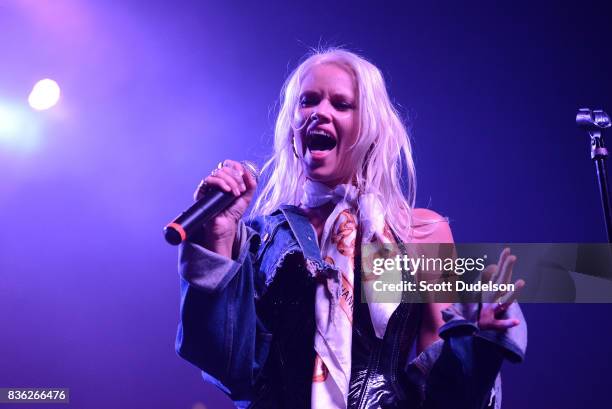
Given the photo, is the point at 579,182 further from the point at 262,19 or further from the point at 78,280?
the point at 78,280

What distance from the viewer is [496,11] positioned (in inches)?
78.9

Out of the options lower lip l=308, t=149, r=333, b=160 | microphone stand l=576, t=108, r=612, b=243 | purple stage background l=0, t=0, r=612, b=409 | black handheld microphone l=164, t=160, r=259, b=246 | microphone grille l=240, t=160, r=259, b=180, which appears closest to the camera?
A: black handheld microphone l=164, t=160, r=259, b=246

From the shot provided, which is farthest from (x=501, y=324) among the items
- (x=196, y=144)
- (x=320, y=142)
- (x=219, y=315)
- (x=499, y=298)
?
(x=196, y=144)

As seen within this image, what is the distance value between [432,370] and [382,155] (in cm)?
48

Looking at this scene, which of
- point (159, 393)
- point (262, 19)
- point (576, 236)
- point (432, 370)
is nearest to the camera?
point (432, 370)

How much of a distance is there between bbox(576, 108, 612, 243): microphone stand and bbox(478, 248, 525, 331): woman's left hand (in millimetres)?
761

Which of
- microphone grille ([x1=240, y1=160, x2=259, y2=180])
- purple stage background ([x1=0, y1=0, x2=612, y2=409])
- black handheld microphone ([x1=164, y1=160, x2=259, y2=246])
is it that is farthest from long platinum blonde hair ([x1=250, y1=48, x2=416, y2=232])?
purple stage background ([x1=0, y1=0, x2=612, y2=409])

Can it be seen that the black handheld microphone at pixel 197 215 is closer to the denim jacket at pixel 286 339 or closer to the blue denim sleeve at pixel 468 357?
the denim jacket at pixel 286 339

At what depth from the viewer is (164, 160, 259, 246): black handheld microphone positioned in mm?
716

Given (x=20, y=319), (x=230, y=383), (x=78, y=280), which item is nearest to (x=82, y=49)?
(x=78, y=280)

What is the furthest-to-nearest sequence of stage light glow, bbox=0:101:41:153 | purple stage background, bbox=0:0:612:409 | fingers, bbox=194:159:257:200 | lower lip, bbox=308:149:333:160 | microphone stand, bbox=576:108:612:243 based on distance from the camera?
stage light glow, bbox=0:101:41:153, purple stage background, bbox=0:0:612:409, microphone stand, bbox=576:108:612:243, lower lip, bbox=308:149:333:160, fingers, bbox=194:159:257:200

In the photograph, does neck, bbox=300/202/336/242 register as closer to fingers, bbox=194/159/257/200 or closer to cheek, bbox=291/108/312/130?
cheek, bbox=291/108/312/130

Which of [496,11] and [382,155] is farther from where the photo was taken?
[496,11]

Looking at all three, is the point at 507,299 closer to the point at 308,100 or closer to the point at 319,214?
the point at 319,214
